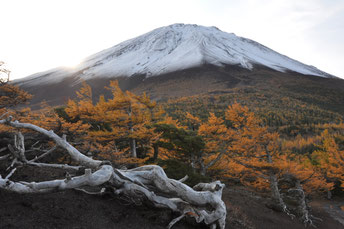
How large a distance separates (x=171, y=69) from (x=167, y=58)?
21604 mm

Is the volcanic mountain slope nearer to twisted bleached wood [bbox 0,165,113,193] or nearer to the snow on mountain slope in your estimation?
the snow on mountain slope

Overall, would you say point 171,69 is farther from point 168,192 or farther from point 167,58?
point 168,192

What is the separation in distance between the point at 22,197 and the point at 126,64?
160m

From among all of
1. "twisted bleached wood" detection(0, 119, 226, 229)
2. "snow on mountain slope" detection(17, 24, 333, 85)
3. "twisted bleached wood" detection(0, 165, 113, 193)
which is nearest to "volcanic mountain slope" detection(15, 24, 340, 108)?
"snow on mountain slope" detection(17, 24, 333, 85)

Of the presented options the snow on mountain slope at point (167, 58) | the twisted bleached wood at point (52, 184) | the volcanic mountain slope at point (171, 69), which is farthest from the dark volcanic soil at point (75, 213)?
the snow on mountain slope at point (167, 58)

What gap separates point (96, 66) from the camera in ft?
531

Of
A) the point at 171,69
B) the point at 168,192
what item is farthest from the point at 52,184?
the point at 171,69

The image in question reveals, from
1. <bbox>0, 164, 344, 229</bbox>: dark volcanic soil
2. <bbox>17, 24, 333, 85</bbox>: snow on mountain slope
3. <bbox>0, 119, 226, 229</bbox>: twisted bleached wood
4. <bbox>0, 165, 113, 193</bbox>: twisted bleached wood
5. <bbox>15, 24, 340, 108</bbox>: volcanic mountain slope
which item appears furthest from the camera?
<bbox>17, 24, 333, 85</bbox>: snow on mountain slope

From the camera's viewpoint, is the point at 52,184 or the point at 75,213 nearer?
the point at 52,184

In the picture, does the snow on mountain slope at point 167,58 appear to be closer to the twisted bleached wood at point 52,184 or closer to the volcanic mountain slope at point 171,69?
the volcanic mountain slope at point 171,69

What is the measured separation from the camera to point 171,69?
14588cm

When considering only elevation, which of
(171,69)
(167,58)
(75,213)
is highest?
(167,58)

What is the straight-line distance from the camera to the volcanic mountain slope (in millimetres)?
122731

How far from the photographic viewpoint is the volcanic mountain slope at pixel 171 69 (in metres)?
123
